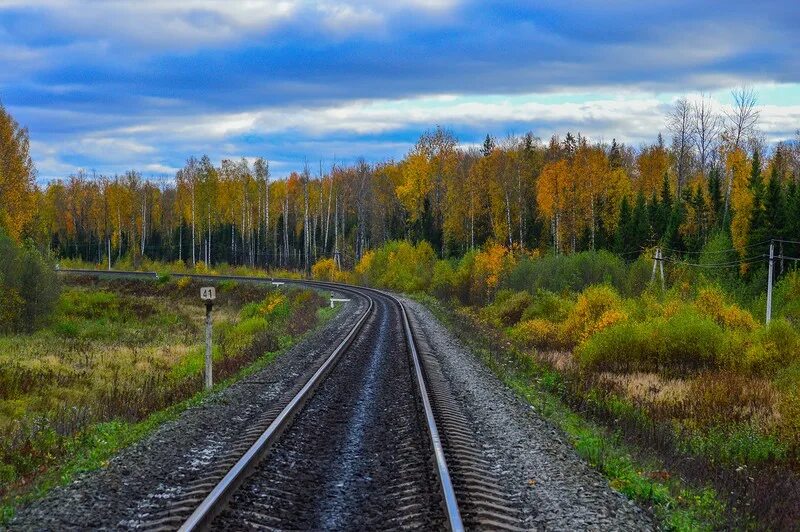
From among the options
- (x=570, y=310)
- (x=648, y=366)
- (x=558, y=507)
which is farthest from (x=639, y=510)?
(x=570, y=310)

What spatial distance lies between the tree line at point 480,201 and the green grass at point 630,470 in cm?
3917

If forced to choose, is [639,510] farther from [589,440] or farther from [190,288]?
[190,288]

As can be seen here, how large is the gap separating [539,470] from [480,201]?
6205cm

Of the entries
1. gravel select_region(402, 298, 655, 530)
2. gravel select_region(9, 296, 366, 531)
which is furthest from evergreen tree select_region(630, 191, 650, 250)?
gravel select_region(9, 296, 366, 531)

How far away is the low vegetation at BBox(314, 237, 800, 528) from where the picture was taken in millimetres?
12164

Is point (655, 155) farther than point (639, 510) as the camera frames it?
Yes

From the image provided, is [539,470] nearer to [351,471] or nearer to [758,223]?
[351,471]

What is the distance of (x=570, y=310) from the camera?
109 ft

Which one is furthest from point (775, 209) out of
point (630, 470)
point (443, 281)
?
point (630, 470)

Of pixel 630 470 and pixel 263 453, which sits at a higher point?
pixel 263 453

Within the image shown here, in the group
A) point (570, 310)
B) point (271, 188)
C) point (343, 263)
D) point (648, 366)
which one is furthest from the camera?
point (271, 188)

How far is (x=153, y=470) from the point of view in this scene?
8516 mm

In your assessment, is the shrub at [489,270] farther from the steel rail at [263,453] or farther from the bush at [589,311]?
the steel rail at [263,453]

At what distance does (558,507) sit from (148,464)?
4.49 m
